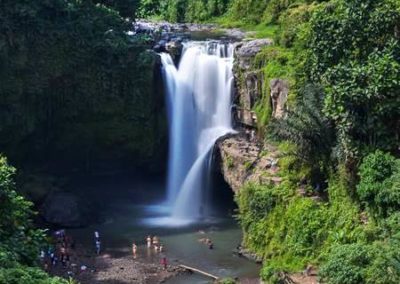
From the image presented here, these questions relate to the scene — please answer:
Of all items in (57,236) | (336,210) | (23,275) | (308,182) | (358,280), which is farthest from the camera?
(57,236)

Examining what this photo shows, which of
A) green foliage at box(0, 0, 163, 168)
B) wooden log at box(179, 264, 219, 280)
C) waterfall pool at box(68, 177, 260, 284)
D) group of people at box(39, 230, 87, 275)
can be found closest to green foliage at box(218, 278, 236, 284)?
wooden log at box(179, 264, 219, 280)

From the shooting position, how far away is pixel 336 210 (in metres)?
26.4

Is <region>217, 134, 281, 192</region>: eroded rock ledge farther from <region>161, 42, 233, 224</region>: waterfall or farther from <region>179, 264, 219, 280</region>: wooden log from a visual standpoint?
<region>179, 264, 219, 280</region>: wooden log

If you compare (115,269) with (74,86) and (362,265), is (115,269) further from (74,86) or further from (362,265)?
(74,86)

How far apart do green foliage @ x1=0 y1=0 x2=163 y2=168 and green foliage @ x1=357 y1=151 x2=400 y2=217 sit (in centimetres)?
1586

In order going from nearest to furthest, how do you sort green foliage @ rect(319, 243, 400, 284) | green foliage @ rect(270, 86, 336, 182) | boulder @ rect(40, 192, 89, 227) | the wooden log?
green foliage @ rect(319, 243, 400, 284)
green foliage @ rect(270, 86, 336, 182)
the wooden log
boulder @ rect(40, 192, 89, 227)

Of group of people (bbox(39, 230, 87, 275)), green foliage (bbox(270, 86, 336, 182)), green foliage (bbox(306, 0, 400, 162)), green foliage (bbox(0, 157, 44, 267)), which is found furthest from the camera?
group of people (bbox(39, 230, 87, 275))

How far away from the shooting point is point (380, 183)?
2425 cm

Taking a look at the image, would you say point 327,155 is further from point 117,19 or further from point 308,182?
point 117,19

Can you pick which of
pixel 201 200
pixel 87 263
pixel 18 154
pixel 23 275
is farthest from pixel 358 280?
pixel 18 154

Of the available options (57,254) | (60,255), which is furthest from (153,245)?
(57,254)

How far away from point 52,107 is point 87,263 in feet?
33.9

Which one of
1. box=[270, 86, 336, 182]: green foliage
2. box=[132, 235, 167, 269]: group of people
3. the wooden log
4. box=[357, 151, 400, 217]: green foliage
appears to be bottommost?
the wooden log

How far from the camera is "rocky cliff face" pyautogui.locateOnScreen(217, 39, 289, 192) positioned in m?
31.3
